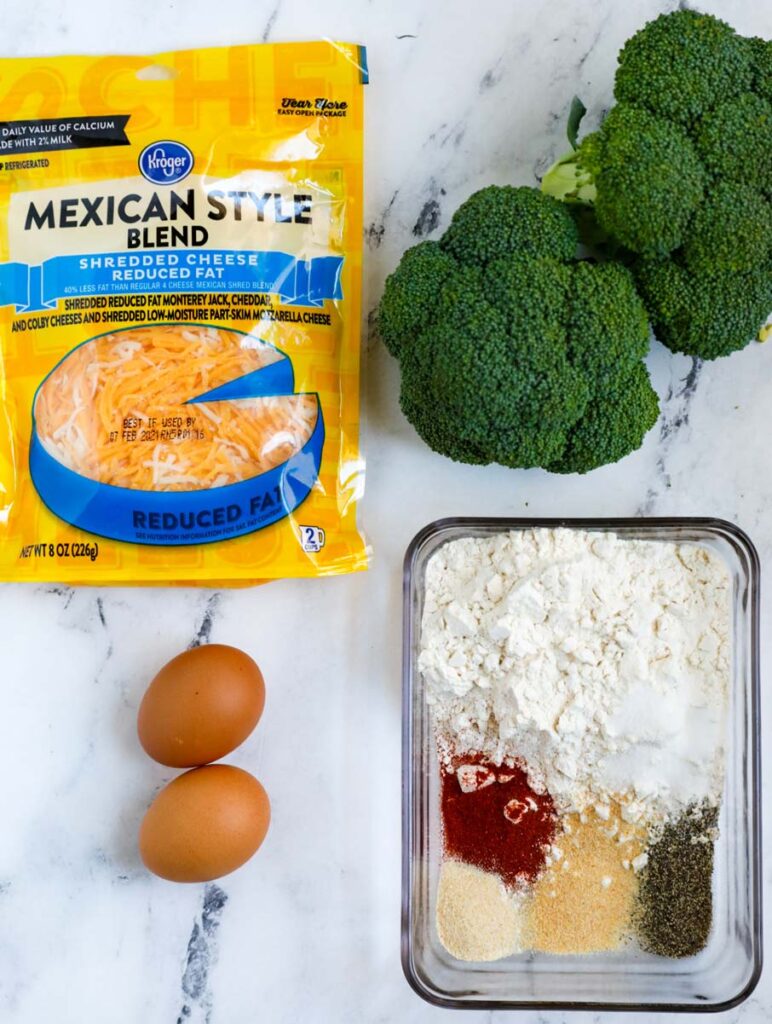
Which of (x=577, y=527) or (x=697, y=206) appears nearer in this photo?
(x=697, y=206)

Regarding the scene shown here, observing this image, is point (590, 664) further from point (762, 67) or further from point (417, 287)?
point (762, 67)

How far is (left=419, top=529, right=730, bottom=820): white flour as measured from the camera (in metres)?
0.96

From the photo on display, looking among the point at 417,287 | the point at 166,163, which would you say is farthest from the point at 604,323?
the point at 166,163

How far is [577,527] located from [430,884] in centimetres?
45

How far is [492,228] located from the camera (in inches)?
37.2

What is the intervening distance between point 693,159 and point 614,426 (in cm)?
28

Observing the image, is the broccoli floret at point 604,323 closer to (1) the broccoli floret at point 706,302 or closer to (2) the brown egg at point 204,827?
(1) the broccoli floret at point 706,302

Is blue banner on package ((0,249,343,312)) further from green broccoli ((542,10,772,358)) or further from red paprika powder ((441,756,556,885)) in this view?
red paprika powder ((441,756,556,885))

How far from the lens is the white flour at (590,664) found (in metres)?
0.96

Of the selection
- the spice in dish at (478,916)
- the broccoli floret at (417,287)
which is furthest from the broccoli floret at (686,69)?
the spice in dish at (478,916)

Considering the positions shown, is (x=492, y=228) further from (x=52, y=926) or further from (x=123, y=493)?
(x=52, y=926)

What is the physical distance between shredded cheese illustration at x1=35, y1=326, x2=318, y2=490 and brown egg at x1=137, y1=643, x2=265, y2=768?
22 cm

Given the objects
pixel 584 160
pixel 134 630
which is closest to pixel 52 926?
pixel 134 630

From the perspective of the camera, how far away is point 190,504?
1.06m
